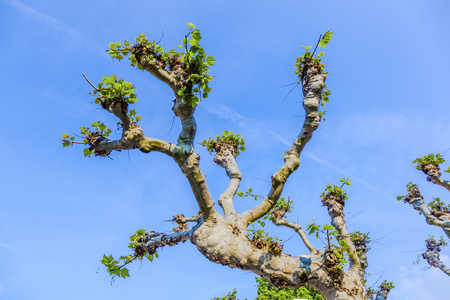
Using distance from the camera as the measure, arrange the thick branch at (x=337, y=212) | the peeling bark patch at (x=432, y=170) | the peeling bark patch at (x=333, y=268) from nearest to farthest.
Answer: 1. the peeling bark patch at (x=333, y=268)
2. the thick branch at (x=337, y=212)
3. the peeling bark patch at (x=432, y=170)

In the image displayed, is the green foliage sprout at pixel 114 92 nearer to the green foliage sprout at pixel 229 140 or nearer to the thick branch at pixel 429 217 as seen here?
the green foliage sprout at pixel 229 140

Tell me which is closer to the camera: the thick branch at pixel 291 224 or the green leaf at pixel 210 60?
the green leaf at pixel 210 60

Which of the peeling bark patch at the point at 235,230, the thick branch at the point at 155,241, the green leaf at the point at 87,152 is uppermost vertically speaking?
the green leaf at the point at 87,152

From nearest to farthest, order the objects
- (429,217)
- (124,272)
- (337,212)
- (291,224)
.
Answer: (124,272) → (337,212) → (291,224) → (429,217)

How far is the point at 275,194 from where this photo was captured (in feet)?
17.3

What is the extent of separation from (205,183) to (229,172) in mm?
1596

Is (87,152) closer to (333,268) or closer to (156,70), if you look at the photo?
(156,70)

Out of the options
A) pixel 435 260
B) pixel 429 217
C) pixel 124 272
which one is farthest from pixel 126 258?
pixel 435 260

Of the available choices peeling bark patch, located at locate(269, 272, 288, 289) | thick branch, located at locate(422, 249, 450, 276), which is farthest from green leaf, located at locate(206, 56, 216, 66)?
thick branch, located at locate(422, 249, 450, 276)

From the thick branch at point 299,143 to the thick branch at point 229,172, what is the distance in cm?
41

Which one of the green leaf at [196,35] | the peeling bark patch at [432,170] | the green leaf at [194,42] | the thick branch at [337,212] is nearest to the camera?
the green leaf at [196,35]

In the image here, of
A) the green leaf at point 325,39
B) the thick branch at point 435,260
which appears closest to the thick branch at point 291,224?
the green leaf at point 325,39

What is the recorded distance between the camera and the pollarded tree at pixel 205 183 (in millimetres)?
4273

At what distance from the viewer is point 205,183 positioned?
4832 mm
